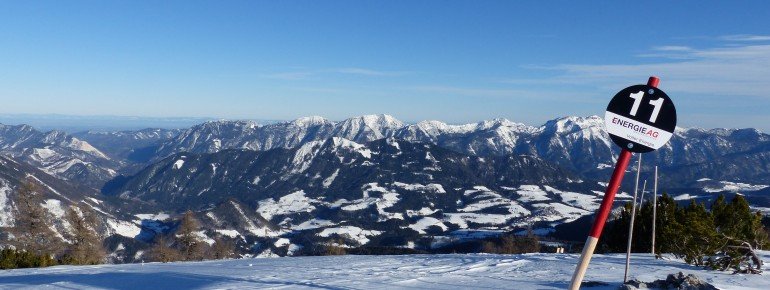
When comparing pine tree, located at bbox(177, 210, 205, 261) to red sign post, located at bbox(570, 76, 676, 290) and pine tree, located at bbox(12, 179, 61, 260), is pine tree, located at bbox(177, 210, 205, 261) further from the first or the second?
red sign post, located at bbox(570, 76, 676, 290)

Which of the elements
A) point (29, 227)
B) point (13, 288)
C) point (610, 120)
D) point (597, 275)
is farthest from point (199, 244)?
point (610, 120)

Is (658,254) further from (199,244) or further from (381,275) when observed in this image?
(199,244)

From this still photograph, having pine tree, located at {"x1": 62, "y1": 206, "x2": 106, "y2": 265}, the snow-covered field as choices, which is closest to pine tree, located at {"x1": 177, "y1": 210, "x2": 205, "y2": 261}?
pine tree, located at {"x1": 62, "y1": 206, "x2": 106, "y2": 265}

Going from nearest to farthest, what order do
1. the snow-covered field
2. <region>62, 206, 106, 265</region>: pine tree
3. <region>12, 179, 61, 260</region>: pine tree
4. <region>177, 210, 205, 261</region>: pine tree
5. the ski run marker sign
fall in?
the ski run marker sign → the snow-covered field → <region>12, 179, 61, 260</region>: pine tree → <region>62, 206, 106, 265</region>: pine tree → <region>177, 210, 205, 261</region>: pine tree

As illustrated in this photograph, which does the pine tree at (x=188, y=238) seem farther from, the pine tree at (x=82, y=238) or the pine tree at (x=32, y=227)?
the pine tree at (x=32, y=227)

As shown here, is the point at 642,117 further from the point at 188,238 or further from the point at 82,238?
the point at 188,238

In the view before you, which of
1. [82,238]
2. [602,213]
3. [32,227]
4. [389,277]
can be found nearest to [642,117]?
[602,213]
